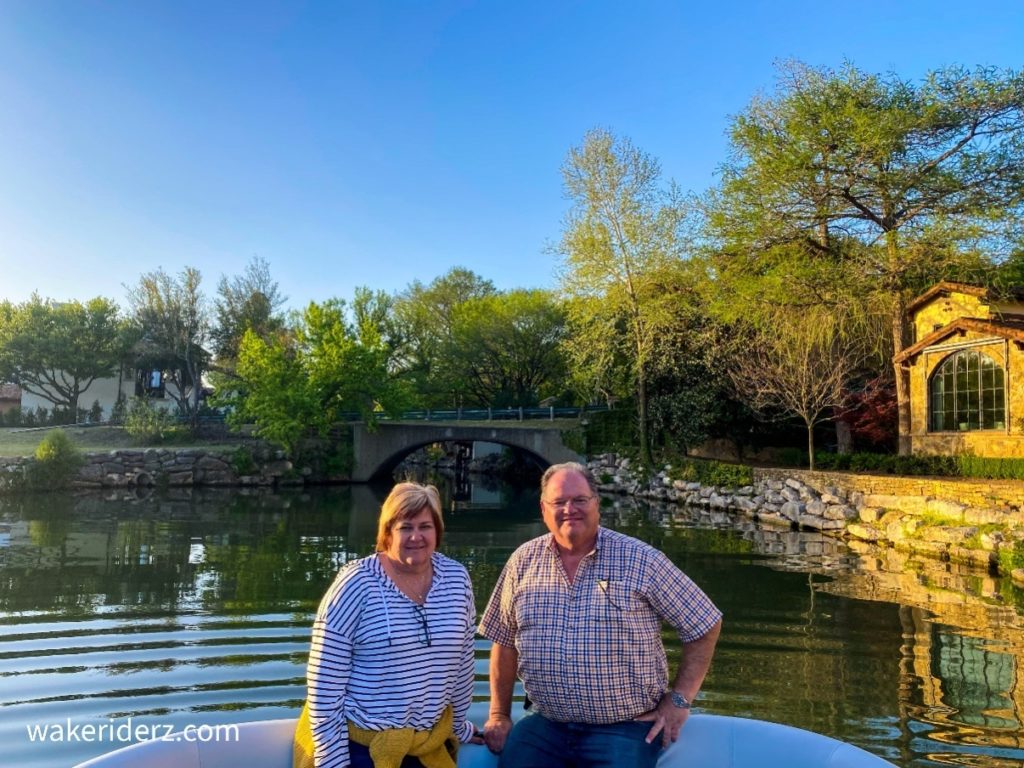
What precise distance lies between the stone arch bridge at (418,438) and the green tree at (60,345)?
15.9 meters

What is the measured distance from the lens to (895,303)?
18.2 metres

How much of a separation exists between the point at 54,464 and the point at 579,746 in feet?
80.7

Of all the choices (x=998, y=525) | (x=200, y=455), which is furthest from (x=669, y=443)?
(x=200, y=455)

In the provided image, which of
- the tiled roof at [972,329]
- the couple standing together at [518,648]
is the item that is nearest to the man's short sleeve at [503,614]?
the couple standing together at [518,648]

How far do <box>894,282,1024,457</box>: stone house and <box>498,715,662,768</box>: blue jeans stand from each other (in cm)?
1509

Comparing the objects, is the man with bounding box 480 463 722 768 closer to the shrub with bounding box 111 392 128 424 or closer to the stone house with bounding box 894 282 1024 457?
the stone house with bounding box 894 282 1024 457

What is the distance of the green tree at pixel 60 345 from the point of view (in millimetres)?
36125

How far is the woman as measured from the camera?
2535mm

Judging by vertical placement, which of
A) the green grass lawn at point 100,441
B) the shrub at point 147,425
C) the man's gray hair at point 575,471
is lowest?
the man's gray hair at point 575,471

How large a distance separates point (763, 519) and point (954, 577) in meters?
7.38

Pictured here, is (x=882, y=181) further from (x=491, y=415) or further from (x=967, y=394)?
(x=491, y=415)

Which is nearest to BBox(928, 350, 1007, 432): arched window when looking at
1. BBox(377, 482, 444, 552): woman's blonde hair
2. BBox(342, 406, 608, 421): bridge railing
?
BBox(342, 406, 608, 421): bridge railing

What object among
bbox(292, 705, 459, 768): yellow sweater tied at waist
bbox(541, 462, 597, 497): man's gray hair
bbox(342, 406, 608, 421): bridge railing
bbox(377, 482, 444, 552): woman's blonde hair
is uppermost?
bbox(342, 406, 608, 421): bridge railing

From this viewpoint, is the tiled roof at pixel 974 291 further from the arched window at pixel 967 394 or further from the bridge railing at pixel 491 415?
the bridge railing at pixel 491 415
